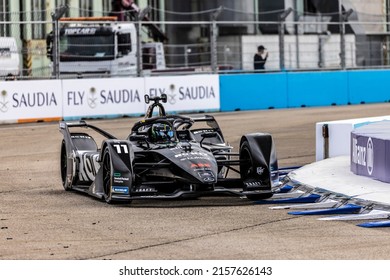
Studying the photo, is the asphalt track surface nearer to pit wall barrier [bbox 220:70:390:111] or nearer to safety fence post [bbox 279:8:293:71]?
pit wall barrier [bbox 220:70:390:111]

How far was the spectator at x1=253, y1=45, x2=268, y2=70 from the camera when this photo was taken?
3222 cm

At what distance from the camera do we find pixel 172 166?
12477 mm

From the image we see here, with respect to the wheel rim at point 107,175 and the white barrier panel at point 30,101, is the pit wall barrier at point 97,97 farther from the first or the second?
the wheel rim at point 107,175

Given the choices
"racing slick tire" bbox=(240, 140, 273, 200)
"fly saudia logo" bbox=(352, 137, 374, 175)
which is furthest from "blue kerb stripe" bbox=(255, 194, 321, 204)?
"fly saudia logo" bbox=(352, 137, 374, 175)

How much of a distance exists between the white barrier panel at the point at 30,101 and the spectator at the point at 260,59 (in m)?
7.16

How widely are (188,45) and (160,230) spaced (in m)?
21.9

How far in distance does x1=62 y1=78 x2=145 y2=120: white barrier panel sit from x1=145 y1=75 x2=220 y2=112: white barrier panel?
42cm

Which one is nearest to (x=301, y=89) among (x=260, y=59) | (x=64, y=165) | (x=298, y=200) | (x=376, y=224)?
(x=260, y=59)

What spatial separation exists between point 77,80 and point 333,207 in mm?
16508

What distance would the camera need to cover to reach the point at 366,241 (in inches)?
383

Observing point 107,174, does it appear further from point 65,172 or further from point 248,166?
point 65,172

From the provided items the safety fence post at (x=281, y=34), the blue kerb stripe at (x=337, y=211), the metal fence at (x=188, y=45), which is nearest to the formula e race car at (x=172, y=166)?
the blue kerb stripe at (x=337, y=211)

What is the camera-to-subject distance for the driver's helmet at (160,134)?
13.2 metres

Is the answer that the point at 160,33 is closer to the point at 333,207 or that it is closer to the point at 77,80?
the point at 77,80
